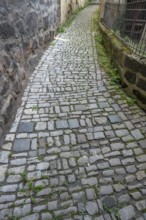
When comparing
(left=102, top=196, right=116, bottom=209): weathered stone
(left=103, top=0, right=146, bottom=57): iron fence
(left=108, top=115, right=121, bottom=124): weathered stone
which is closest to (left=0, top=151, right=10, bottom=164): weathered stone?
(left=102, top=196, right=116, bottom=209): weathered stone

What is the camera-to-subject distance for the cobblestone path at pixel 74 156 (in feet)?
6.31

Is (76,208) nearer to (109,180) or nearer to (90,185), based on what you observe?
(90,185)

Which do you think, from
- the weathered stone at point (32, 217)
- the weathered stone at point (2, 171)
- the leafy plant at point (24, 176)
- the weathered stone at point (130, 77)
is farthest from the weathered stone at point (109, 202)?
the weathered stone at point (130, 77)

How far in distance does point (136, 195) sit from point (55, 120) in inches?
60.0

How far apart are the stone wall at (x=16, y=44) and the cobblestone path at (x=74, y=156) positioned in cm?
33

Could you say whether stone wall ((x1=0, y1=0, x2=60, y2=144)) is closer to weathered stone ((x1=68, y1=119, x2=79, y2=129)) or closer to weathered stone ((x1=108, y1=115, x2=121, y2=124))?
weathered stone ((x1=68, y1=119, x2=79, y2=129))

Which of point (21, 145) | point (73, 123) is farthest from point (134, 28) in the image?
point (21, 145)

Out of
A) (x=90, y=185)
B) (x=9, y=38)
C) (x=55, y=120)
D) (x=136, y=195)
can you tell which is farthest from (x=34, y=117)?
(x=136, y=195)

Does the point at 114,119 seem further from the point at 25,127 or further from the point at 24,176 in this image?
the point at 24,176

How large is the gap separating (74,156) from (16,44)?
6.78ft

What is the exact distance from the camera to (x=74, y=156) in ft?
7.97

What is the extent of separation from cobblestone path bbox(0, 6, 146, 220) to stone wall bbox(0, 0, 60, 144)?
0.33m

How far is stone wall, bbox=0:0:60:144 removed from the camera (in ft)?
8.64

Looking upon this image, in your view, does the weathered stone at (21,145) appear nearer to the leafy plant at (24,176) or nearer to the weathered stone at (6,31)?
the leafy plant at (24,176)
